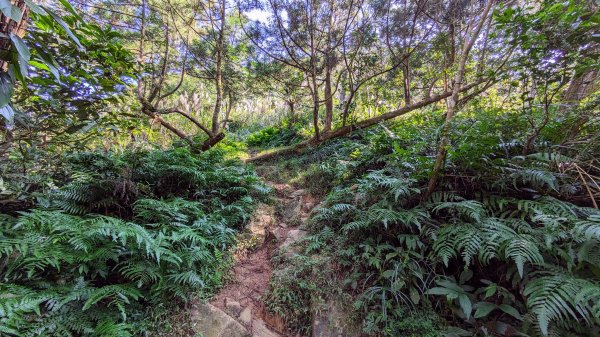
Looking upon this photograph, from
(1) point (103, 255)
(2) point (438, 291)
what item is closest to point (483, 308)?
(2) point (438, 291)

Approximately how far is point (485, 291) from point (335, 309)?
1.06 metres

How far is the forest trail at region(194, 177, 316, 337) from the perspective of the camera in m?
2.02

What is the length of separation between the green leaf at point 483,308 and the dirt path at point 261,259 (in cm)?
136

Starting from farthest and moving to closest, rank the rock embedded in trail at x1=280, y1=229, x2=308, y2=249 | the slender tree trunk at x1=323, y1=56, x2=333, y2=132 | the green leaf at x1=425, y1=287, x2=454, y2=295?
the slender tree trunk at x1=323, y1=56, x2=333, y2=132, the rock embedded in trail at x1=280, y1=229, x2=308, y2=249, the green leaf at x1=425, y1=287, x2=454, y2=295

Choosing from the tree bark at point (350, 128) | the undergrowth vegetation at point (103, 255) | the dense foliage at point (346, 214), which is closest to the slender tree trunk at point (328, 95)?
the tree bark at point (350, 128)

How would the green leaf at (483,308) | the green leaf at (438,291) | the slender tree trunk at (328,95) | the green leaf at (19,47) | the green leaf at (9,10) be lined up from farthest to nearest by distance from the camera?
1. the slender tree trunk at (328,95)
2. the green leaf at (438,291)
3. the green leaf at (483,308)
4. the green leaf at (19,47)
5. the green leaf at (9,10)

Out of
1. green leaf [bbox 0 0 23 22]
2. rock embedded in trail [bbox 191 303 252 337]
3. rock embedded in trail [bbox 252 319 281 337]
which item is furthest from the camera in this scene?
rock embedded in trail [bbox 252 319 281 337]

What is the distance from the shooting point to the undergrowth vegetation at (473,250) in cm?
144

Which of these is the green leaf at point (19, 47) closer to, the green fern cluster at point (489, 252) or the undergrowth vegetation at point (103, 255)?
the undergrowth vegetation at point (103, 255)

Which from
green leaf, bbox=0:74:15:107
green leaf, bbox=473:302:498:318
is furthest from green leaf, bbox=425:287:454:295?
green leaf, bbox=0:74:15:107

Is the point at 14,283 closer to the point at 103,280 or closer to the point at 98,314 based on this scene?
the point at 103,280

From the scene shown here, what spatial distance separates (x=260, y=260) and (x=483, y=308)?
2.01m

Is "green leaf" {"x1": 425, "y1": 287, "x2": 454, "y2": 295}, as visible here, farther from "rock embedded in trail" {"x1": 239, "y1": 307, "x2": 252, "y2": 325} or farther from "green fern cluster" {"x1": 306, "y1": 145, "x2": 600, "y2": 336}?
"rock embedded in trail" {"x1": 239, "y1": 307, "x2": 252, "y2": 325}

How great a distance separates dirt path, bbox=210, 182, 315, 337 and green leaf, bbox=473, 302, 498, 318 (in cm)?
136
